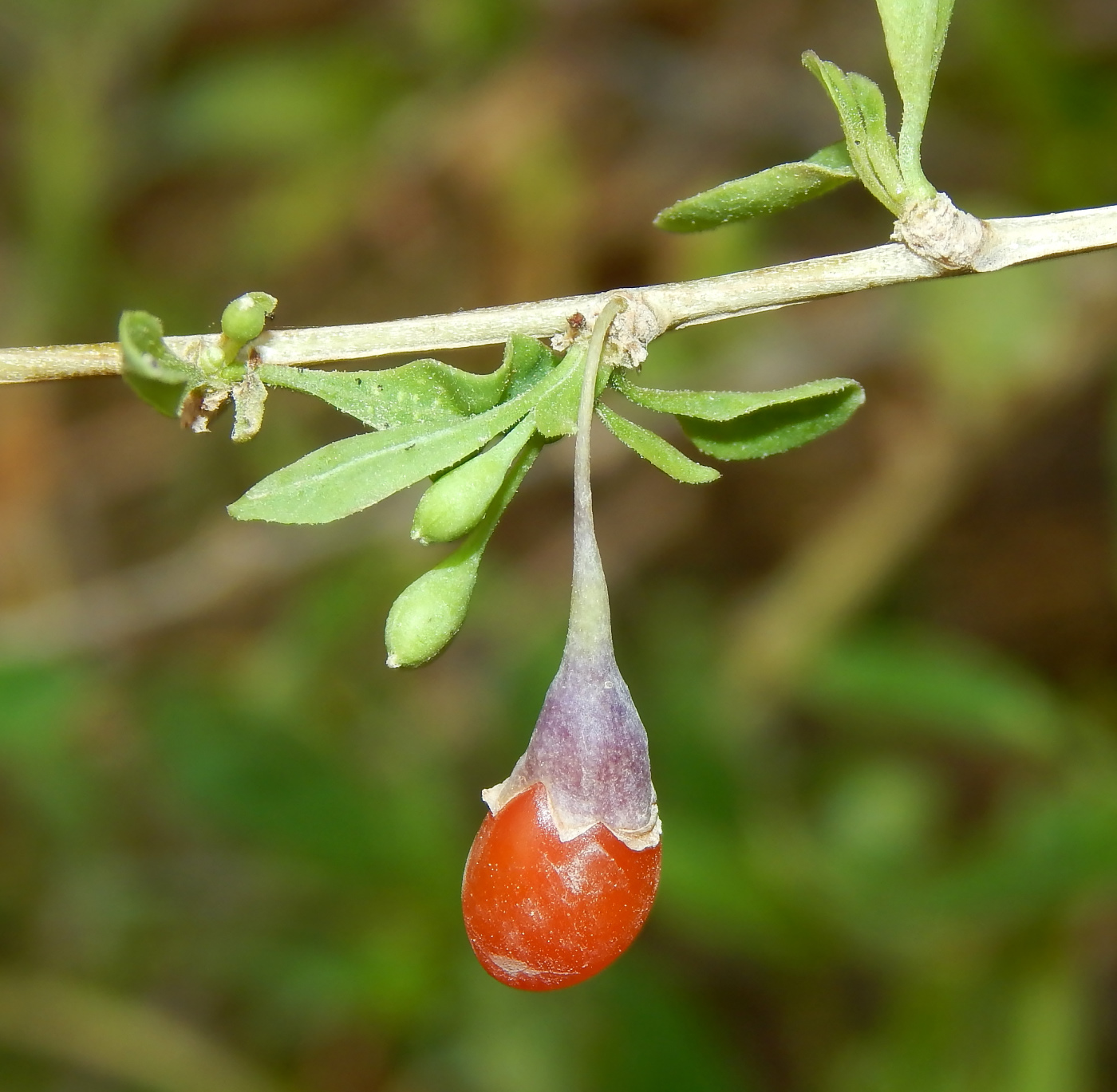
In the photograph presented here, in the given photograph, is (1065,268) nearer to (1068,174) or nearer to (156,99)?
(1068,174)

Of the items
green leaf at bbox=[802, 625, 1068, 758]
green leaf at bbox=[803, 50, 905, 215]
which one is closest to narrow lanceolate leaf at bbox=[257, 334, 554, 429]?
green leaf at bbox=[803, 50, 905, 215]

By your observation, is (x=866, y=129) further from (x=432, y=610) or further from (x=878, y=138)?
(x=432, y=610)

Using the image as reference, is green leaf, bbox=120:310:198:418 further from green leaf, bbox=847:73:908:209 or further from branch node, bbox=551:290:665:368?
green leaf, bbox=847:73:908:209

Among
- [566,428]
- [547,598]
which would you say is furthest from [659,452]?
[547,598]

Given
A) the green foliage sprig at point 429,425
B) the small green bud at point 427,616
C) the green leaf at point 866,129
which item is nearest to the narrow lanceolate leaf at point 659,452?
the green foliage sprig at point 429,425

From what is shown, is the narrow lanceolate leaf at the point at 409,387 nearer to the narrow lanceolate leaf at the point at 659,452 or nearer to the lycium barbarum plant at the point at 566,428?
the lycium barbarum plant at the point at 566,428

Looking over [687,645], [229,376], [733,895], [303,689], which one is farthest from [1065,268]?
[229,376]
